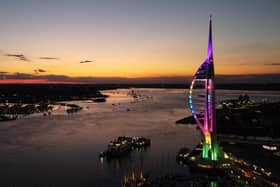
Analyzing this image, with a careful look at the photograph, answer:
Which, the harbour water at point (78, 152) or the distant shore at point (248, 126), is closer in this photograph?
the harbour water at point (78, 152)

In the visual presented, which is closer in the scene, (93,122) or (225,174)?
(225,174)

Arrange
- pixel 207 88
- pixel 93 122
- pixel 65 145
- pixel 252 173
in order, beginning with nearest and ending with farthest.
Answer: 1. pixel 252 173
2. pixel 207 88
3. pixel 65 145
4. pixel 93 122

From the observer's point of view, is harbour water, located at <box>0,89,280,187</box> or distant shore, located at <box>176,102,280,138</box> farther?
distant shore, located at <box>176,102,280,138</box>

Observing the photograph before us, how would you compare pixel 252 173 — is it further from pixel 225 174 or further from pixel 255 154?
pixel 255 154

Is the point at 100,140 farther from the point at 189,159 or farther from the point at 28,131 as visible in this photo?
the point at 189,159

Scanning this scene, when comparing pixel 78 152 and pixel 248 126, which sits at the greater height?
pixel 248 126

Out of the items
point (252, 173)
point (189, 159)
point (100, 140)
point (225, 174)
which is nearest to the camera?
point (252, 173)

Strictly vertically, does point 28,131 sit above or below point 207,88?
below

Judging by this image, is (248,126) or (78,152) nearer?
(78,152)

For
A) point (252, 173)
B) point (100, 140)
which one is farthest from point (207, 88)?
point (100, 140)

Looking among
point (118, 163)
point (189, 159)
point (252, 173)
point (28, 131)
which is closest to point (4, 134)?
point (28, 131)
